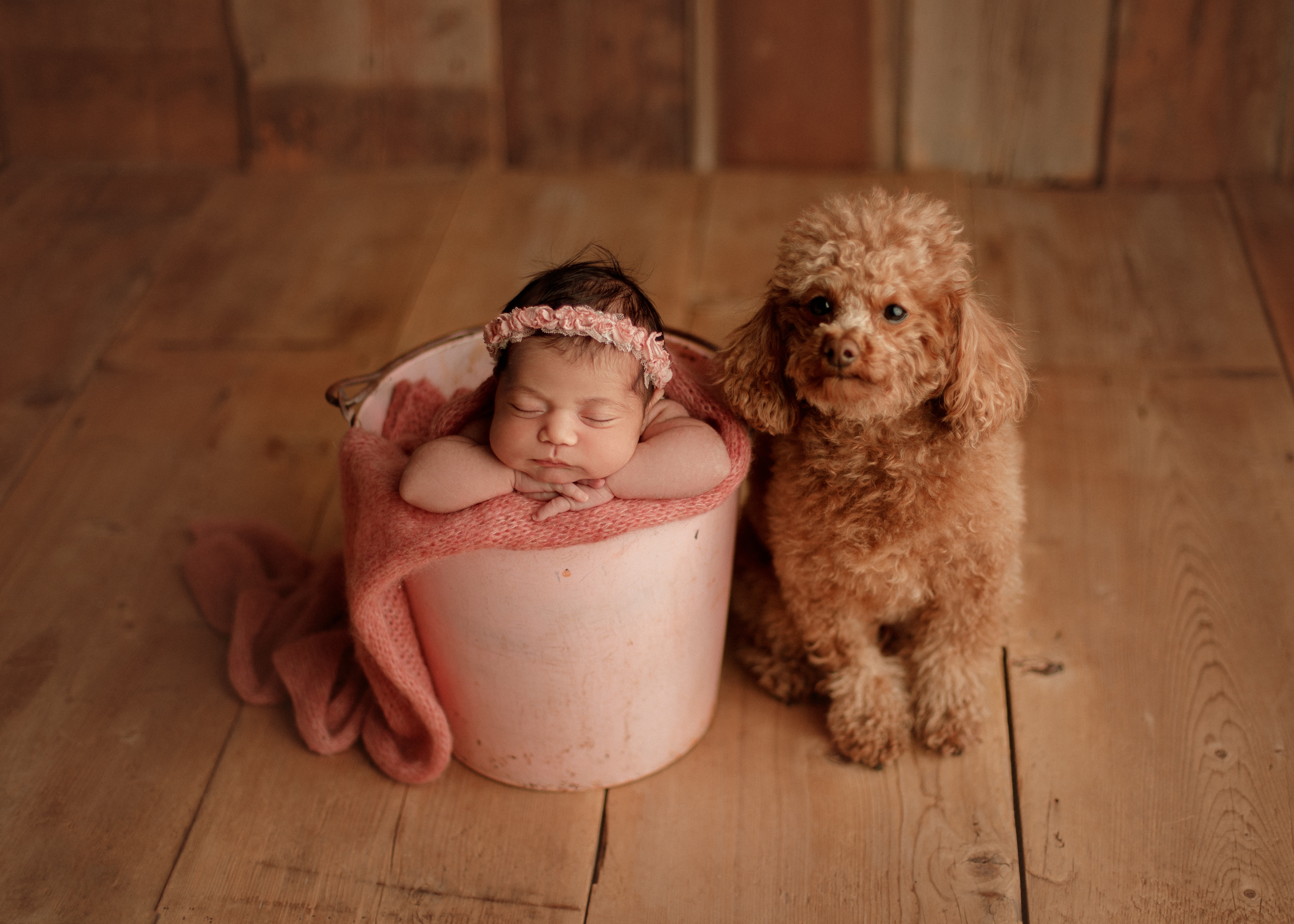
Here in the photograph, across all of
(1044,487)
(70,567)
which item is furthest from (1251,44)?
(70,567)

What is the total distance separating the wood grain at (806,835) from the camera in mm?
1205

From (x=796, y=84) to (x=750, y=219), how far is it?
318 mm

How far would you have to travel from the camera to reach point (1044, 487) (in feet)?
5.74

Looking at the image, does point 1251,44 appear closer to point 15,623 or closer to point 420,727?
point 420,727

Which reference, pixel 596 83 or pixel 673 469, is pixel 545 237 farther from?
pixel 673 469

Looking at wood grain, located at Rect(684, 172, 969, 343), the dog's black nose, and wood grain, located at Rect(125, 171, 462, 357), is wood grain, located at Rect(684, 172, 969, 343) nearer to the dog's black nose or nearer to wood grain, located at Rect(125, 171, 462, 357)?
wood grain, located at Rect(125, 171, 462, 357)

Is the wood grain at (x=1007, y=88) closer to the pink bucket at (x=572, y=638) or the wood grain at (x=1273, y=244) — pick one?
the wood grain at (x=1273, y=244)

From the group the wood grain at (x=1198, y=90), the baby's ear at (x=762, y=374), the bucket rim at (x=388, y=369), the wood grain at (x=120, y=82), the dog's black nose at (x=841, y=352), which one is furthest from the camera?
the wood grain at (x=120, y=82)

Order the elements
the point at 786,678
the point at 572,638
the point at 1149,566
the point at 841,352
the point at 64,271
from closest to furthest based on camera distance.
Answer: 1. the point at 841,352
2. the point at 572,638
3. the point at 786,678
4. the point at 1149,566
5. the point at 64,271

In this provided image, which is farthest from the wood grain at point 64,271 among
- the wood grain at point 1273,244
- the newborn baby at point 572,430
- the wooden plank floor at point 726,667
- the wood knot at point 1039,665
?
the wood grain at point 1273,244

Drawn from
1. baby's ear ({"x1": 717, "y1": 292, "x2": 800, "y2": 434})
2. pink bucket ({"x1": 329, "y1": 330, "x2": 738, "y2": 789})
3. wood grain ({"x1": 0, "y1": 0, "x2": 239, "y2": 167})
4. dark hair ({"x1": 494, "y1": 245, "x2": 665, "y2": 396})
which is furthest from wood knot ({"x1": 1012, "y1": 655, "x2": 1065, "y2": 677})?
wood grain ({"x1": 0, "y1": 0, "x2": 239, "y2": 167})

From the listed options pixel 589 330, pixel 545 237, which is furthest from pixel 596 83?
pixel 589 330

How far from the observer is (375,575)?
1148 mm

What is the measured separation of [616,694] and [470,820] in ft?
0.78
